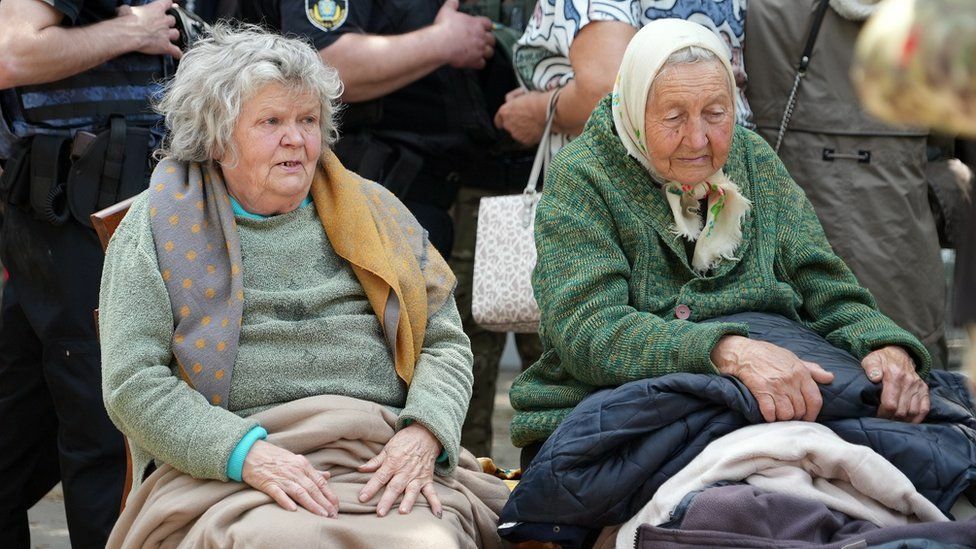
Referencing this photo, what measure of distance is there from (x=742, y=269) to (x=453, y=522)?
91cm

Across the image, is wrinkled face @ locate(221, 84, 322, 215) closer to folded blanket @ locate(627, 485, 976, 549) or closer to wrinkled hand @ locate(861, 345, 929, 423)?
folded blanket @ locate(627, 485, 976, 549)

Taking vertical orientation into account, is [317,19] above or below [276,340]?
above

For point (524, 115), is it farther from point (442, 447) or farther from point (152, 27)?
point (442, 447)

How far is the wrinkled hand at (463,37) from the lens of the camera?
13.6 feet

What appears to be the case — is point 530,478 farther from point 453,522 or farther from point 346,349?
point 346,349

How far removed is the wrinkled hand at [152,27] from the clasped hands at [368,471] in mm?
1381

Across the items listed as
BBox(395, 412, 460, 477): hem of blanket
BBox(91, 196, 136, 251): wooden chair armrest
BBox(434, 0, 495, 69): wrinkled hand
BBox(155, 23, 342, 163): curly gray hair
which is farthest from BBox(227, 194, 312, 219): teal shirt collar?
BBox(434, 0, 495, 69): wrinkled hand

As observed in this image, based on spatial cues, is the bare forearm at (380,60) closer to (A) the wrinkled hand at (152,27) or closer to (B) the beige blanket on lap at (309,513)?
(A) the wrinkled hand at (152,27)

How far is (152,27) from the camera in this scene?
11.8 ft

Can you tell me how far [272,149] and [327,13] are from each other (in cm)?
119

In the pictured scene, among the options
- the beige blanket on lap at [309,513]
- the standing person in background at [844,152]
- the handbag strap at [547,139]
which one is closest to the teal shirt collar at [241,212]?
the beige blanket on lap at [309,513]

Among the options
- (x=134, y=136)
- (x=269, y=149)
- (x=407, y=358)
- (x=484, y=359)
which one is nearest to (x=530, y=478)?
(x=407, y=358)

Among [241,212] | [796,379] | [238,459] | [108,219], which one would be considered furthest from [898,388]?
[108,219]

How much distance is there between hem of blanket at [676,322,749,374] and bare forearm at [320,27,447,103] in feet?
5.37
